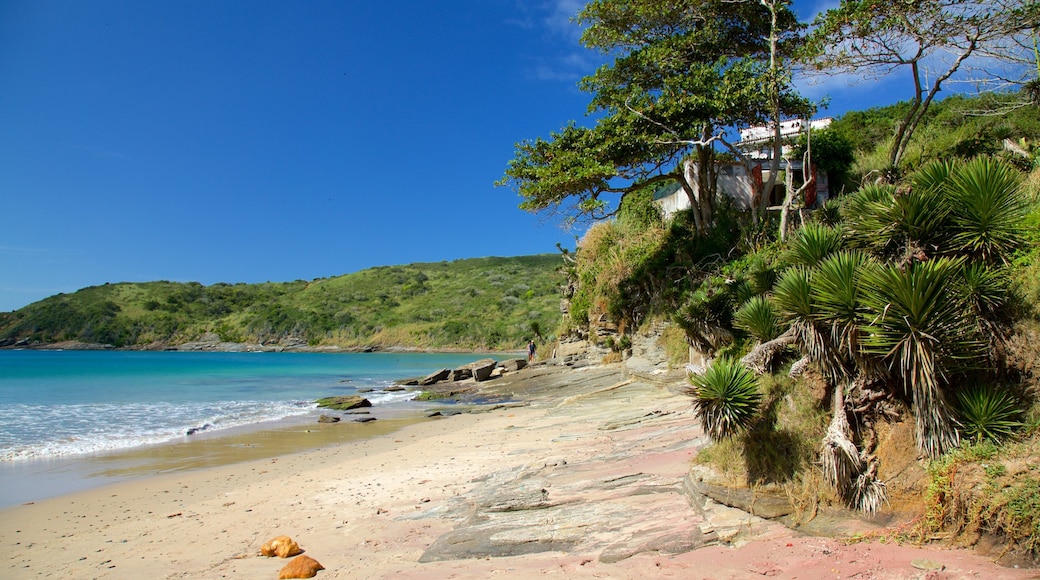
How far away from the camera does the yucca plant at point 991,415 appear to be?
5.26 m

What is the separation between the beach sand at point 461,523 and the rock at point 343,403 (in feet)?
32.1

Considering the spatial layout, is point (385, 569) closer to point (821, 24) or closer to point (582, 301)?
point (821, 24)

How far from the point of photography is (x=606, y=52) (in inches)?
796

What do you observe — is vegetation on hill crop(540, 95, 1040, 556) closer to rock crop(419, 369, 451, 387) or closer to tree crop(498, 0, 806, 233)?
tree crop(498, 0, 806, 233)

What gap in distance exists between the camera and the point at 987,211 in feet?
19.8

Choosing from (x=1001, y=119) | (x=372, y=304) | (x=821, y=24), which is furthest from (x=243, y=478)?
(x=372, y=304)

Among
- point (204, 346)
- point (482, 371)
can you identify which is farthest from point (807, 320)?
point (204, 346)

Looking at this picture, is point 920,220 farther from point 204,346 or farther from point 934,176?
point 204,346

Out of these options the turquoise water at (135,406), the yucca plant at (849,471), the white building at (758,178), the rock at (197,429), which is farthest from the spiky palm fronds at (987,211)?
the rock at (197,429)

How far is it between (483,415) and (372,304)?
84792 millimetres

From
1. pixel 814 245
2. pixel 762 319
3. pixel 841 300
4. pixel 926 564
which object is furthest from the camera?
pixel 762 319

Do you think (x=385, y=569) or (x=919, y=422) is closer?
(x=919, y=422)

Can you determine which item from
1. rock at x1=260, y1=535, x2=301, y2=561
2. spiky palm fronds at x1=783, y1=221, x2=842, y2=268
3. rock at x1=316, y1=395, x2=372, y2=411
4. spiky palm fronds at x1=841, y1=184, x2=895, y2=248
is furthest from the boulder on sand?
rock at x1=316, y1=395, x2=372, y2=411

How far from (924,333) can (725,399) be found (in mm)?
1860
